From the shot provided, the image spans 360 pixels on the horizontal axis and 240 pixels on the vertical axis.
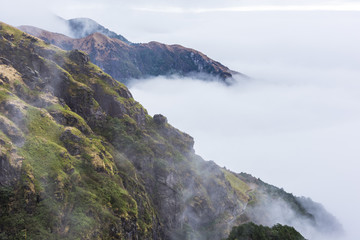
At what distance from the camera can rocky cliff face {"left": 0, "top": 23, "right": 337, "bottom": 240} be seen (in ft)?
188

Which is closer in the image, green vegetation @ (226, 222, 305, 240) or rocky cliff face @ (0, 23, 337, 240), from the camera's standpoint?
rocky cliff face @ (0, 23, 337, 240)

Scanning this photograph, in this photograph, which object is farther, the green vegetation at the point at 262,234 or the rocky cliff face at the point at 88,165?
the green vegetation at the point at 262,234

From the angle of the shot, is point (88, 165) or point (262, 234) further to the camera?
point (262, 234)

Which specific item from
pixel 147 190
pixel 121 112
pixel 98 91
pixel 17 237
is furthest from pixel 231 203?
pixel 17 237

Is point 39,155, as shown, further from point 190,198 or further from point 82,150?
point 190,198

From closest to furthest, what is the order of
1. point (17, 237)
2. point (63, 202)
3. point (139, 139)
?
point (17, 237) < point (63, 202) < point (139, 139)

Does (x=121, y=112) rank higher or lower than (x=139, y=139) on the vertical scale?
higher

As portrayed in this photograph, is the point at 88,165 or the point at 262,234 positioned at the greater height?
the point at 262,234

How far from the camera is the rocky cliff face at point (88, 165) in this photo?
5738 centimetres

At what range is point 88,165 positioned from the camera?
76750mm

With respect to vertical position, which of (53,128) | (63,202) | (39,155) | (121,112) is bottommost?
(63,202)

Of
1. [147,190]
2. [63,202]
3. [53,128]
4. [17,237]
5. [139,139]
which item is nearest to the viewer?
[17,237]

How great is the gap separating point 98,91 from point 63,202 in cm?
7262

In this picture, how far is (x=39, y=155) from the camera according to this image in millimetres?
65062
